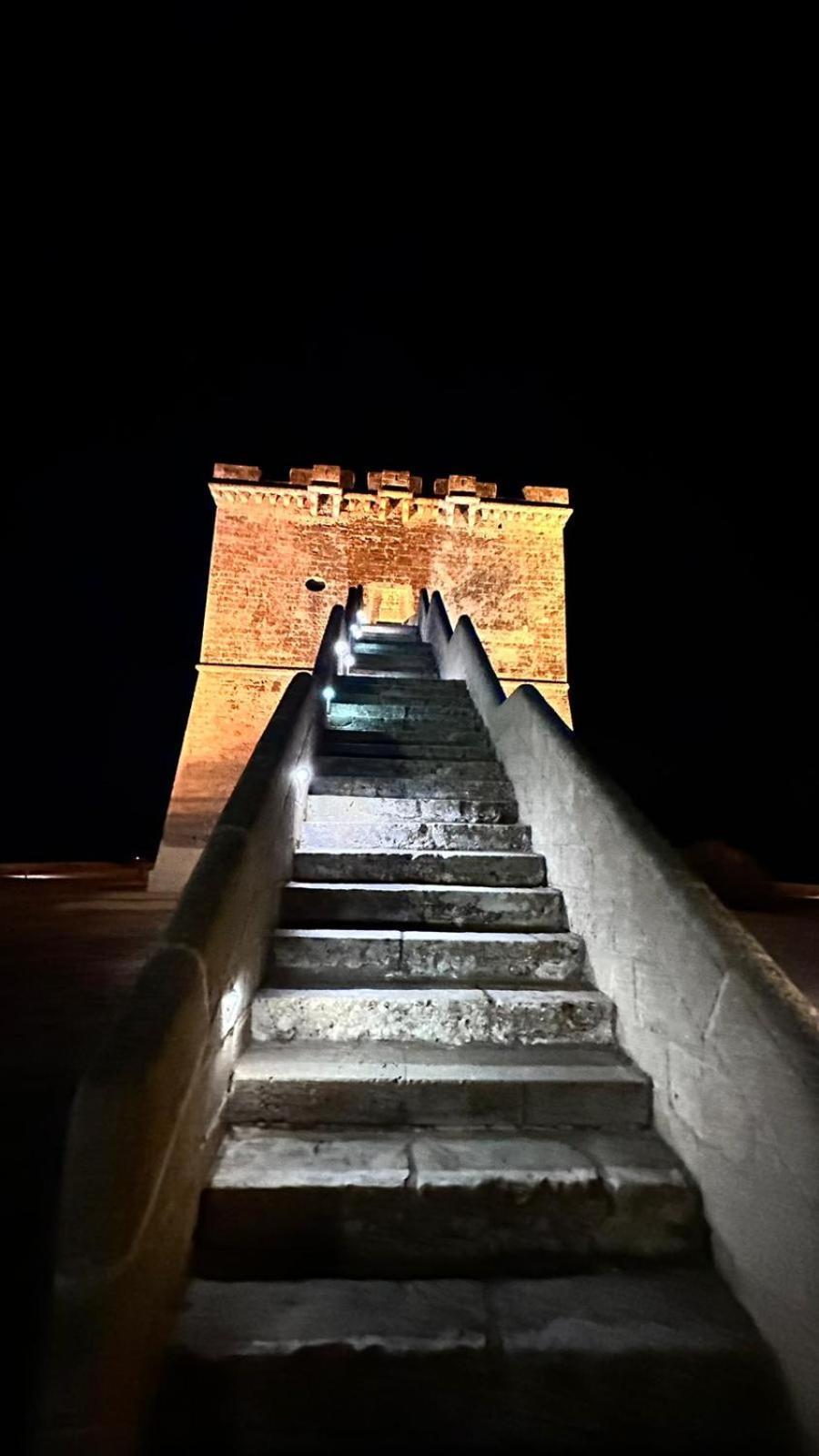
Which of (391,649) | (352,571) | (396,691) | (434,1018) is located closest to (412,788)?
(434,1018)

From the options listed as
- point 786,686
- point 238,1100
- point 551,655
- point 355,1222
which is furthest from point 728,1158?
point 786,686

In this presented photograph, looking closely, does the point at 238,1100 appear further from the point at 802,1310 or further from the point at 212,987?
the point at 802,1310

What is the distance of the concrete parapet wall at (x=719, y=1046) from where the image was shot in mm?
1613

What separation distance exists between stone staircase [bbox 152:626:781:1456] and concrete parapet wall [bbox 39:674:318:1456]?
0.14 meters

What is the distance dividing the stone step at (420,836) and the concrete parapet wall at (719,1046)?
0.64 meters

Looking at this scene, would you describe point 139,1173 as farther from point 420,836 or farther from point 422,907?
point 420,836

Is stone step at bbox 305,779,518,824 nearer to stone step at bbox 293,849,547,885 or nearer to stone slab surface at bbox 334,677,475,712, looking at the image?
stone step at bbox 293,849,547,885

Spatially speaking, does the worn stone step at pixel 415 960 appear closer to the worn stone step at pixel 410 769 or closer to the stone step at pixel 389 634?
the worn stone step at pixel 410 769

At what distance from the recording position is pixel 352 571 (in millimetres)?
16578

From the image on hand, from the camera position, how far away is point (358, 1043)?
2.57 metres

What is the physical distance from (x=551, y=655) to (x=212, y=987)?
15742 millimetres

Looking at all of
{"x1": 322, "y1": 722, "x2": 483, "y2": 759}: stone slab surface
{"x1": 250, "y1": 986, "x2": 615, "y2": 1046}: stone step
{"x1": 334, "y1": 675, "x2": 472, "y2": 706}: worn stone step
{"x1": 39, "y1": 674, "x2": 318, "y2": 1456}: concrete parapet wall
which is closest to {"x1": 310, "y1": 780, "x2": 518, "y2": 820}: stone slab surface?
{"x1": 322, "y1": 722, "x2": 483, "y2": 759}: stone slab surface

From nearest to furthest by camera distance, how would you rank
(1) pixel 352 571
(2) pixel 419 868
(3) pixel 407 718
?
(2) pixel 419 868 < (3) pixel 407 718 < (1) pixel 352 571

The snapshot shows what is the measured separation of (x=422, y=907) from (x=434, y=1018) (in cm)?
65
